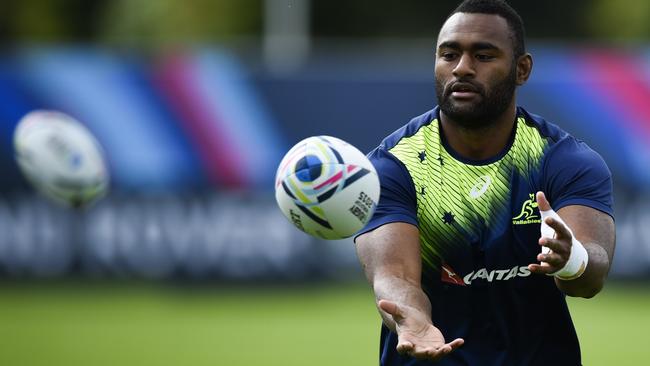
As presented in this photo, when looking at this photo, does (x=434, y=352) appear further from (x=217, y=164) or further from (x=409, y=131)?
(x=217, y=164)

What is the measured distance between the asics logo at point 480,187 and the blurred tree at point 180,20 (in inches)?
868

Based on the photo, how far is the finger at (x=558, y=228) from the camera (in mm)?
5930

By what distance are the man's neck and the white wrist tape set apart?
0.95 meters

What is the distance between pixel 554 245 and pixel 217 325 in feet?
37.5

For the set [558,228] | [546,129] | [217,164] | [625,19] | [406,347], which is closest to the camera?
[558,228]

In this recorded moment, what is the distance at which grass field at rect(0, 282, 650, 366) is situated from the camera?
47.6 ft

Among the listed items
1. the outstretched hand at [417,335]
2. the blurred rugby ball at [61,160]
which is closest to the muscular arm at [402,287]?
the outstretched hand at [417,335]

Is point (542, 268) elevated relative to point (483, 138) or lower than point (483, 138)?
lower

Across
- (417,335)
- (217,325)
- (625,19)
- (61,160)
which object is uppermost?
(417,335)

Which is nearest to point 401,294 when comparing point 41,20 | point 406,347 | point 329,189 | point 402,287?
point 402,287

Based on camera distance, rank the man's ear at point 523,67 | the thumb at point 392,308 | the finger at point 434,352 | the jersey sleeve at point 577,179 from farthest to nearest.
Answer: the man's ear at point 523,67, the jersey sleeve at point 577,179, the thumb at point 392,308, the finger at point 434,352

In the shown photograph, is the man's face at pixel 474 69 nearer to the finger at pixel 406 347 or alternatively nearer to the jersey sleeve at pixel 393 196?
the jersey sleeve at pixel 393 196

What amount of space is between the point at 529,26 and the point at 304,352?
1750cm

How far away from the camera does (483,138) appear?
700 centimetres
